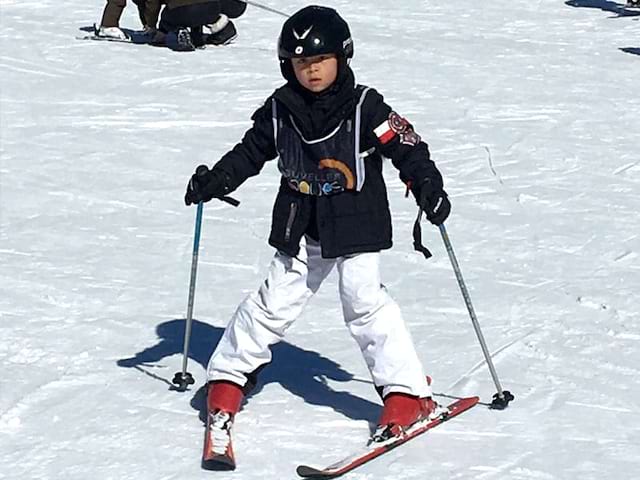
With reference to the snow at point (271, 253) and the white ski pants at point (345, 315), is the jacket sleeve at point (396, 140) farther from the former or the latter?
the snow at point (271, 253)

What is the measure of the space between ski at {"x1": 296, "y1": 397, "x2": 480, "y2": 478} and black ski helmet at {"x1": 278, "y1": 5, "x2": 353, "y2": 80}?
3.97 feet

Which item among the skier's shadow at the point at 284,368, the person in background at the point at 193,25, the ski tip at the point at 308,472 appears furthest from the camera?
the person in background at the point at 193,25

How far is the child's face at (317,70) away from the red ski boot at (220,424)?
3.43ft

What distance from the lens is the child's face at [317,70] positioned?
4.23 metres

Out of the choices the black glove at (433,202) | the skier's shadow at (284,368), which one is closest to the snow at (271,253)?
the skier's shadow at (284,368)

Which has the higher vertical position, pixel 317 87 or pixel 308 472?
pixel 317 87

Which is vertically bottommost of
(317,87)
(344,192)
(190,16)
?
(190,16)

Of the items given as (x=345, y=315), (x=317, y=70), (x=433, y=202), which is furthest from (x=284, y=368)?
(x=317, y=70)

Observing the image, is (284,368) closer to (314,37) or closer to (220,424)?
(220,424)

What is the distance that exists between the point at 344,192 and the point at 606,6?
11749 mm

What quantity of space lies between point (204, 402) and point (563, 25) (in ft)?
33.5

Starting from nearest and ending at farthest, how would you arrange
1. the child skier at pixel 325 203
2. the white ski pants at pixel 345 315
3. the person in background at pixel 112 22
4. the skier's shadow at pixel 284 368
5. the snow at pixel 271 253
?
the child skier at pixel 325 203, the white ski pants at pixel 345 315, the snow at pixel 271 253, the skier's shadow at pixel 284 368, the person in background at pixel 112 22

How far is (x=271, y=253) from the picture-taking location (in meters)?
6.85

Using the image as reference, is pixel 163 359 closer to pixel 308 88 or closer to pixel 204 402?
pixel 204 402
